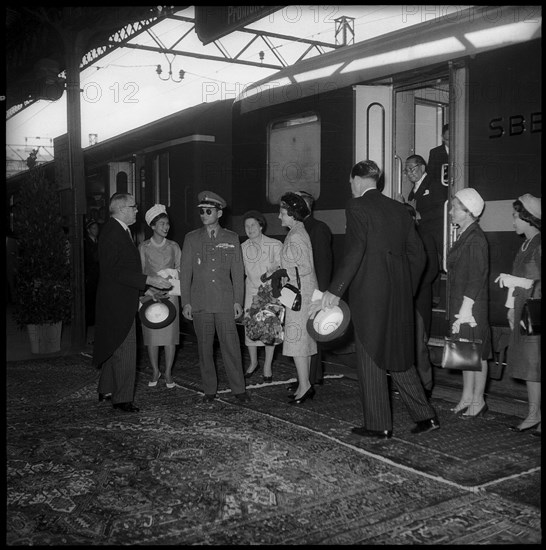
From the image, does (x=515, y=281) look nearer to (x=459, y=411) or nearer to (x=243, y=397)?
(x=459, y=411)

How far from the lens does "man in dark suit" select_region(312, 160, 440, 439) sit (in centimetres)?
485

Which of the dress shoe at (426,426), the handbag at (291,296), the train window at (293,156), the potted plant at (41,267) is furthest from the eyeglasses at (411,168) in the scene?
the potted plant at (41,267)

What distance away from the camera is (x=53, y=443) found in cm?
499

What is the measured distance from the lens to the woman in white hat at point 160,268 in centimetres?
685

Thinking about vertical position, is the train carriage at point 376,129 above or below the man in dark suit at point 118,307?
above

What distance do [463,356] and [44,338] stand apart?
6.21 m

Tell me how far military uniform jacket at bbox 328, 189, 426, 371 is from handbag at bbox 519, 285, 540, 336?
31.1 inches

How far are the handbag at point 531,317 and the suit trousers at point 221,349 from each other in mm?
2550

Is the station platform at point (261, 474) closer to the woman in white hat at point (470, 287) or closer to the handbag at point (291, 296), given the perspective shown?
the woman in white hat at point (470, 287)

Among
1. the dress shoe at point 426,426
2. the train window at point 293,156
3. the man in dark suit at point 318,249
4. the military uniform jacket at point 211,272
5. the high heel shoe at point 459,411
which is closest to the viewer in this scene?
the dress shoe at point 426,426

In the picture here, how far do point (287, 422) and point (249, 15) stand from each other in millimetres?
3743

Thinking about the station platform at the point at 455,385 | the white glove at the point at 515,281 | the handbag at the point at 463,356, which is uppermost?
the white glove at the point at 515,281

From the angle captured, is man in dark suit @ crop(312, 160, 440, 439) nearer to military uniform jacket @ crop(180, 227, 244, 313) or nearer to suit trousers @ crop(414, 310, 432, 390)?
suit trousers @ crop(414, 310, 432, 390)

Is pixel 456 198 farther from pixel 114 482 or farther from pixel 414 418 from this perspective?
pixel 114 482
